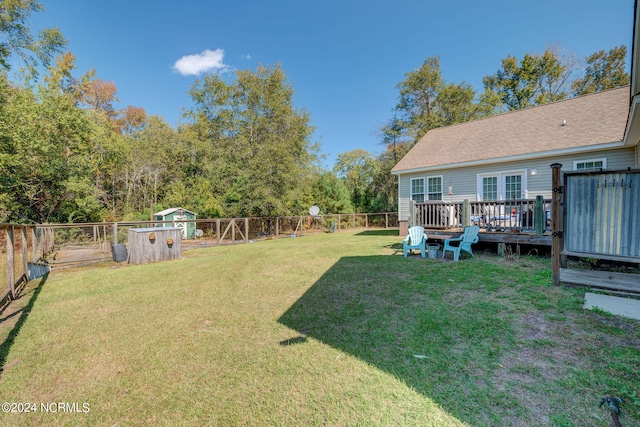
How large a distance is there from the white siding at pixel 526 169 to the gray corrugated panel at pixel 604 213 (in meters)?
4.91

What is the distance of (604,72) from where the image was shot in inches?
798

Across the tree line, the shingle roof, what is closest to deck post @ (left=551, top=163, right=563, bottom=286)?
the shingle roof

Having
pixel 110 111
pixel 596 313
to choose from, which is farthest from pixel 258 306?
pixel 110 111

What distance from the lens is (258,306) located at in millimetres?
4172

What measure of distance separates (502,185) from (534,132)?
2549mm

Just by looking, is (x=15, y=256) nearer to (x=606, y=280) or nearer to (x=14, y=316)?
(x=14, y=316)

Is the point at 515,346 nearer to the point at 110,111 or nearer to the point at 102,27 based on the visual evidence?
the point at 102,27

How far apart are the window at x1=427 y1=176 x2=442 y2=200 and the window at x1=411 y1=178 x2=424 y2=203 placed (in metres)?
0.36

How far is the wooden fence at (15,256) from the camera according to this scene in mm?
4672

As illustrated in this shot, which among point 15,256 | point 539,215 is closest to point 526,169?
point 539,215

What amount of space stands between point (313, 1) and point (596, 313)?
595 inches

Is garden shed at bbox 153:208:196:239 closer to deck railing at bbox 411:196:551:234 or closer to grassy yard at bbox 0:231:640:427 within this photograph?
grassy yard at bbox 0:231:640:427

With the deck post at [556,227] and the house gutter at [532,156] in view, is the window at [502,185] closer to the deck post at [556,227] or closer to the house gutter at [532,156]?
the house gutter at [532,156]

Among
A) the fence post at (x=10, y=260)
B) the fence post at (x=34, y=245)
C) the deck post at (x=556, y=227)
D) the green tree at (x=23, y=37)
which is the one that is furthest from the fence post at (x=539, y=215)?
the green tree at (x=23, y=37)
